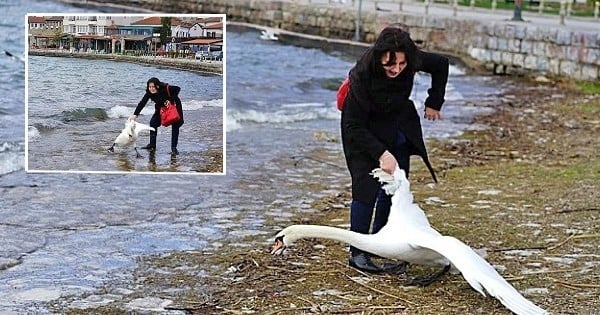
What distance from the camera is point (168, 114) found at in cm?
623

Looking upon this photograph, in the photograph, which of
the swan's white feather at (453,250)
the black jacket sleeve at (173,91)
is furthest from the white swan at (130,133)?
the swan's white feather at (453,250)

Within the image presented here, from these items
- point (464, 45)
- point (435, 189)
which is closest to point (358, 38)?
point (464, 45)

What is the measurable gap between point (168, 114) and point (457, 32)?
20.2 meters

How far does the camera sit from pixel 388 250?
5.82m

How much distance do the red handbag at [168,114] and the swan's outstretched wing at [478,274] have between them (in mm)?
1582

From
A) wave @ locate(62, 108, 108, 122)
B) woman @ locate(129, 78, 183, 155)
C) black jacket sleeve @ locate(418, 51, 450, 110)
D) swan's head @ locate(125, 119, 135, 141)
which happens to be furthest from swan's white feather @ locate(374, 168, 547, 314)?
wave @ locate(62, 108, 108, 122)

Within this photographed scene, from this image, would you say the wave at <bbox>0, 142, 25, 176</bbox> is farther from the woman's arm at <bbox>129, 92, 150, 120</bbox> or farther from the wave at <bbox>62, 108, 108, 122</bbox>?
the woman's arm at <bbox>129, 92, 150, 120</bbox>

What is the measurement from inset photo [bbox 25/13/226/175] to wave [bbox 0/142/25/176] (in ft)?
10.8

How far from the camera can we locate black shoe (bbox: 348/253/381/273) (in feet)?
20.2

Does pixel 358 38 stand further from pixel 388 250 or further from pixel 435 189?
pixel 388 250

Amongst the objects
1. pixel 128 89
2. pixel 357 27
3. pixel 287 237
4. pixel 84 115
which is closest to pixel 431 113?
pixel 287 237

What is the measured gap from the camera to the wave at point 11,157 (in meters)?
9.59

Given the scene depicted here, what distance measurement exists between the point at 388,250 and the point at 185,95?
4.83 feet

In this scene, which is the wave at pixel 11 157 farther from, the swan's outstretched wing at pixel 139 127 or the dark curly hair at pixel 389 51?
the dark curly hair at pixel 389 51
